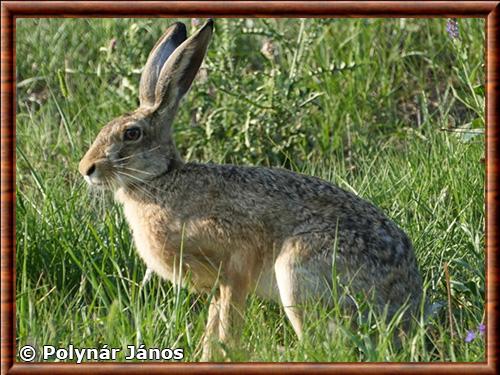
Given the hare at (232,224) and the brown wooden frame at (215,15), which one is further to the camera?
the hare at (232,224)

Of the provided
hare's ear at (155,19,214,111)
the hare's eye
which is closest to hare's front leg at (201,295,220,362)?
the hare's eye

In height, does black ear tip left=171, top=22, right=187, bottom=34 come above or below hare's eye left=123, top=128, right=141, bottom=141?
above

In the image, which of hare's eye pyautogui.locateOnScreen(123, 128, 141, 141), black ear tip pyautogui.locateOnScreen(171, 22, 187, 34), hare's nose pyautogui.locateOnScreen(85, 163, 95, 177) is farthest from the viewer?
black ear tip pyautogui.locateOnScreen(171, 22, 187, 34)

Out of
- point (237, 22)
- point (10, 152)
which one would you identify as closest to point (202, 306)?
point (10, 152)

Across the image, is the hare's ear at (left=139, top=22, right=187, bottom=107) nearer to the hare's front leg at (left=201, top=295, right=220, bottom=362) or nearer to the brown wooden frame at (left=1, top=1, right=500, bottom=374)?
the brown wooden frame at (left=1, top=1, right=500, bottom=374)

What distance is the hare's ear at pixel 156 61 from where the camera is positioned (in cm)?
623

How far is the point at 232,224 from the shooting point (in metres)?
5.85

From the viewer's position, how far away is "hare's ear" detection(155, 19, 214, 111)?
5.91 m

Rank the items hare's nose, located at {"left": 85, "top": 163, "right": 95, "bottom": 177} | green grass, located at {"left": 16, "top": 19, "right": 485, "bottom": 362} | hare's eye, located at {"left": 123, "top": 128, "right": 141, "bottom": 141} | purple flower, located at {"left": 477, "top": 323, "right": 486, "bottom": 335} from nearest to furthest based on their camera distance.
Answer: purple flower, located at {"left": 477, "top": 323, "right": 486, "bottom": 335}
green grass, located at {"left": 16, "top": 19, "right": 485, "bottom": 362}
hare's nose, located at {"left": 85, "top": 163, "right": 95, "bottom": 177}
hare's eye, located at {"left": 123, "top": 128, "right": 141, "bottom": 141}

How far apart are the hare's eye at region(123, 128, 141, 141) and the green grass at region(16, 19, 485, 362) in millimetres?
450

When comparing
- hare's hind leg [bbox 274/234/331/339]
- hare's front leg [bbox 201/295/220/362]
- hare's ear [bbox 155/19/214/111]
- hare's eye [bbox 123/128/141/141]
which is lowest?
hare's front leg [bbox 201/295/220/362]

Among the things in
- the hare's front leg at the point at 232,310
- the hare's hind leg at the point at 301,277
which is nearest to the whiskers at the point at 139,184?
the hare's front leg at the point at 232,310

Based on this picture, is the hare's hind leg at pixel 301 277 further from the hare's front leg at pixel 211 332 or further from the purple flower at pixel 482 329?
the purple flower at pixel 482 329

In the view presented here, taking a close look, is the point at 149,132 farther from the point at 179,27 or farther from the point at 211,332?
the point at 211,332
